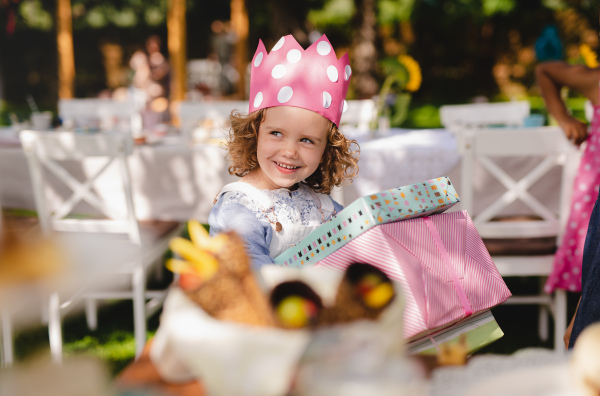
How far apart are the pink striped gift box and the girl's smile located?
454 millimetres

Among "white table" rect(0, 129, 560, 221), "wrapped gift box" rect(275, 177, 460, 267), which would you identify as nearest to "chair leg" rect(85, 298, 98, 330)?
"white table" rect(0, 129, 560, 221)

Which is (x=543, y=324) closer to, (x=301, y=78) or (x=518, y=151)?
(x=518, y=151)

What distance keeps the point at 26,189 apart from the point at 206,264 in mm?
2653

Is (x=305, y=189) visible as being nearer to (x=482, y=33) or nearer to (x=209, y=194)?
(x=209, y=194)

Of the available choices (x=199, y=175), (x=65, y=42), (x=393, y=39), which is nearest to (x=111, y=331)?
(x=199, y=175)

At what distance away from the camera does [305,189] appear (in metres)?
1.48

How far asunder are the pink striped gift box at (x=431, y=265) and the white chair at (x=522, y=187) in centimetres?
138

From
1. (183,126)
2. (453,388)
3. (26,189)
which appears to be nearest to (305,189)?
(453,388)

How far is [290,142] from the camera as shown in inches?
50.3

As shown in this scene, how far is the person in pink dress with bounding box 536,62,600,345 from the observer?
74.2 inches

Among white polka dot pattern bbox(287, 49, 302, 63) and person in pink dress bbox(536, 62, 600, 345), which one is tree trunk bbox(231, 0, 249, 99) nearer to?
person in pink dress bbox(536, 62, 600, 345)

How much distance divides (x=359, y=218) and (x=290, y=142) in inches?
19.2

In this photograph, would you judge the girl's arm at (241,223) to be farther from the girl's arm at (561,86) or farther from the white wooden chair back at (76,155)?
the girl's arm at (561,86)

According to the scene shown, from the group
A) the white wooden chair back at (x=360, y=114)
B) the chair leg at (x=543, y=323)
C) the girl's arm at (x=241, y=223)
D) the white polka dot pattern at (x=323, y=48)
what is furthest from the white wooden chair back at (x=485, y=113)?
the girl's arm at (x=241, y=223)
